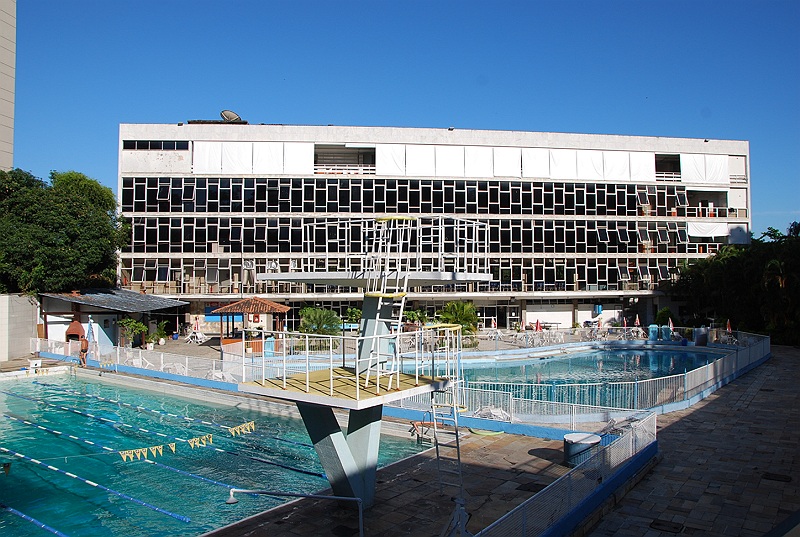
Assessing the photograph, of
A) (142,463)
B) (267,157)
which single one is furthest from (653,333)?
(142,463)

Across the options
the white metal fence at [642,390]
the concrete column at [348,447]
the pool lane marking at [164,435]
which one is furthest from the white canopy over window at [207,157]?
the concrete column at [348,447]

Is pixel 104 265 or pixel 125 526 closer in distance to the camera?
pixel 125 526

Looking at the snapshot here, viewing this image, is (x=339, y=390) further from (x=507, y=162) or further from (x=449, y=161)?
(x=507, y=162)

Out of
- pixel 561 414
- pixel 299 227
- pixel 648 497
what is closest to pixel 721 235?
pixel 299 227

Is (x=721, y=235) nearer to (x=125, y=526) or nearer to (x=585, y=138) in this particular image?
(x=585, y=138)

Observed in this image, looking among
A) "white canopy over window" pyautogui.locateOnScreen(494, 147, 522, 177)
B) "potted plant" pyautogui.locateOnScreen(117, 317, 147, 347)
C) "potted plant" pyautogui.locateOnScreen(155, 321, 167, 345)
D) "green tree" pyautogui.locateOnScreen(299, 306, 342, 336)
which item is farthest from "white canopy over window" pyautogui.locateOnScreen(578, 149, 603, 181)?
"potted plant" pyautogui.locateOnScreen(117, 317, 147, 347)

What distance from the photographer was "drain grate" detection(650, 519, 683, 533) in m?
9.27

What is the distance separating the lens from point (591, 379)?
25.7 metres

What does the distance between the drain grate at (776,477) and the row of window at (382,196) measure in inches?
1318

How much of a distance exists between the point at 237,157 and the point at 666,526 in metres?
39.2

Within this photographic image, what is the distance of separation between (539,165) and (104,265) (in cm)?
3102

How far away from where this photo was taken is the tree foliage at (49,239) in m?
30.0

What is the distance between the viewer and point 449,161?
4469 centimetres

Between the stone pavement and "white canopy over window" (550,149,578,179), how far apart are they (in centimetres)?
2919
